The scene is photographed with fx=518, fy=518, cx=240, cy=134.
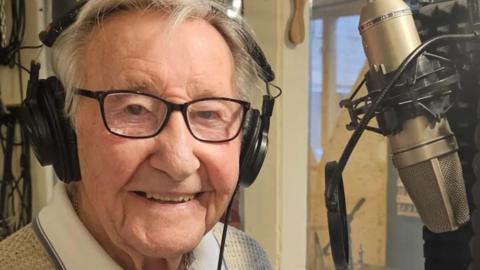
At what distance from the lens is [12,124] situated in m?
2.08

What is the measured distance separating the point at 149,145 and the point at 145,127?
0.03m

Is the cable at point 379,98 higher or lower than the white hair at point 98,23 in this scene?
lower

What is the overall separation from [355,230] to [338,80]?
0.61m

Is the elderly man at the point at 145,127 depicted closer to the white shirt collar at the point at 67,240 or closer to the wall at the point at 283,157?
the white shirt collar at the point at 67,240

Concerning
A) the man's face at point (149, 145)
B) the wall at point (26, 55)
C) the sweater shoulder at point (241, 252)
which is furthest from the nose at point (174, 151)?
the wall at point (26, 55)

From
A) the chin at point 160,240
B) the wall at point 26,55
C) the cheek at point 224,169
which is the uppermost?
the wall at point 26,55

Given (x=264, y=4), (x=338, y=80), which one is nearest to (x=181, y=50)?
(x=264, y=4)

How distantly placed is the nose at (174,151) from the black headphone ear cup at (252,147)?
0.56 ft

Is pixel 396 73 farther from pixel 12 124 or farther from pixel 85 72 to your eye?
pixel 12 124

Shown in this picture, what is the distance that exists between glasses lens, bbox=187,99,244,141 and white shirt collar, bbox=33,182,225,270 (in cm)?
27

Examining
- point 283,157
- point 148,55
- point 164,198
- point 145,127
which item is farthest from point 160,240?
point 283,157

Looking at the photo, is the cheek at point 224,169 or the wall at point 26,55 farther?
the wall at point 26,55

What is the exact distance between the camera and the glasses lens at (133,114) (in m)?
0.78

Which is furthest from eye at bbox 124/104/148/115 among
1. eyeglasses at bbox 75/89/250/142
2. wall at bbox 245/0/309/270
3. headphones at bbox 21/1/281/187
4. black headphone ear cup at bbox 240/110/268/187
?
wall at bbox 245/0/309/270
